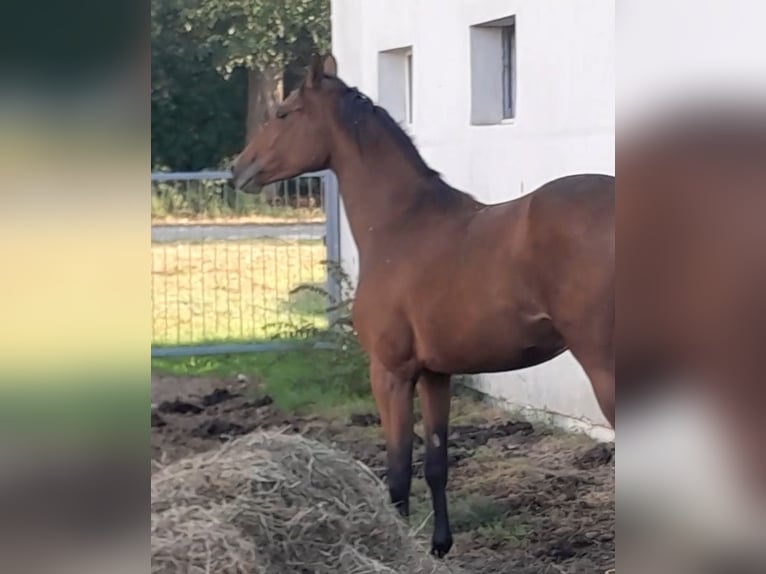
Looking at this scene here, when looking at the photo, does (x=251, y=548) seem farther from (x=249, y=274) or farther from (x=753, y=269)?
(x=753, y=269)

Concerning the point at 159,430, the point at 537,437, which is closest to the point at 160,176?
the point at 159,430

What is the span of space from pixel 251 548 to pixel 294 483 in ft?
0.70

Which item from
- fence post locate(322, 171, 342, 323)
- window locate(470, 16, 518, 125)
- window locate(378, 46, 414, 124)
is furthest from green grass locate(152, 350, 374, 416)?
window locate(470, 16, 518, 125)

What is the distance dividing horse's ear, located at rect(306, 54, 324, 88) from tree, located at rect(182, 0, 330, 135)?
1.0 inches

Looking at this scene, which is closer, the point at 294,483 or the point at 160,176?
the point at 160,176

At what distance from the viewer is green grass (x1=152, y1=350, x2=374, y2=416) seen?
11.4ft

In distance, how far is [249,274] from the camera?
11.6 ft

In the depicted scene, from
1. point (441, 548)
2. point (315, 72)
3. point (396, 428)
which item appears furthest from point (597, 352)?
point (315, 72)

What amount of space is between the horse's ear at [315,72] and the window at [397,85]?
7.3 inches

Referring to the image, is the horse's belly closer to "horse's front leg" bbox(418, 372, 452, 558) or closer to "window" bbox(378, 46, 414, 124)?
"horse's front leg" bbox(418, 372, 452, 558)

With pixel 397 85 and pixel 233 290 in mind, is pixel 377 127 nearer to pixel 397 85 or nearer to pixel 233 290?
pixel 397 85

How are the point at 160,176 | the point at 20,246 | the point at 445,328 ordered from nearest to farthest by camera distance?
the point at 20,246 < the point at 160,176 < the point at 445,328

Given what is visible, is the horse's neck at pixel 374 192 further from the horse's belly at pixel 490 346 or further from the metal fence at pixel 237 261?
the horse's belly at pixel 490 346

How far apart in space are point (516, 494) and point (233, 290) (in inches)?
40.6
